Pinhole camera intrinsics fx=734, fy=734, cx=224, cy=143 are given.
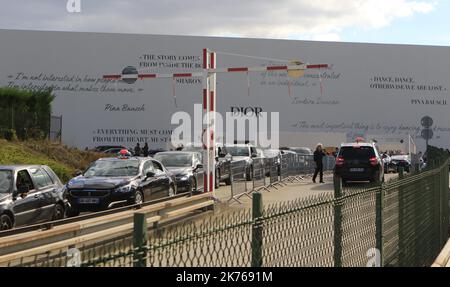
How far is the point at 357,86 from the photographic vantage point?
54125mm

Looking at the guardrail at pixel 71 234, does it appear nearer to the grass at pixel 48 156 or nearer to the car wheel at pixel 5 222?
the car wheel at pixel 5 222

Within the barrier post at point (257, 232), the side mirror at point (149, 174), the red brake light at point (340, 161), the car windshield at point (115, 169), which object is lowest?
the red brake light at point (340, 161)

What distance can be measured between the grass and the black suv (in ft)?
32.2

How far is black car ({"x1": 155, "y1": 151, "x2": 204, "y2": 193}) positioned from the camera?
21.2 m

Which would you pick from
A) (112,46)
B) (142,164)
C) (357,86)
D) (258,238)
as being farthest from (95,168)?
(357,86)

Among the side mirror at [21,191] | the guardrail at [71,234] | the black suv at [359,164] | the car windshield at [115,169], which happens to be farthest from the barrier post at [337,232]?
the black suv at [359,164]

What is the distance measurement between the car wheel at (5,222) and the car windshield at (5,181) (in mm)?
563

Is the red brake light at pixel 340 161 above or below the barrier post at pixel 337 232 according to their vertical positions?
below

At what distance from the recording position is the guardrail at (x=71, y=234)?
25.8 feet

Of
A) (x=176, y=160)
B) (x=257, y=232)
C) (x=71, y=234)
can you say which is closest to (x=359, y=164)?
(x=176, y=160)

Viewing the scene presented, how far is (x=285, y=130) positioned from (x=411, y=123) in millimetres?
9670

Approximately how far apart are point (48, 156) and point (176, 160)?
7565mm

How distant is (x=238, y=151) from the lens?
30.8 m
